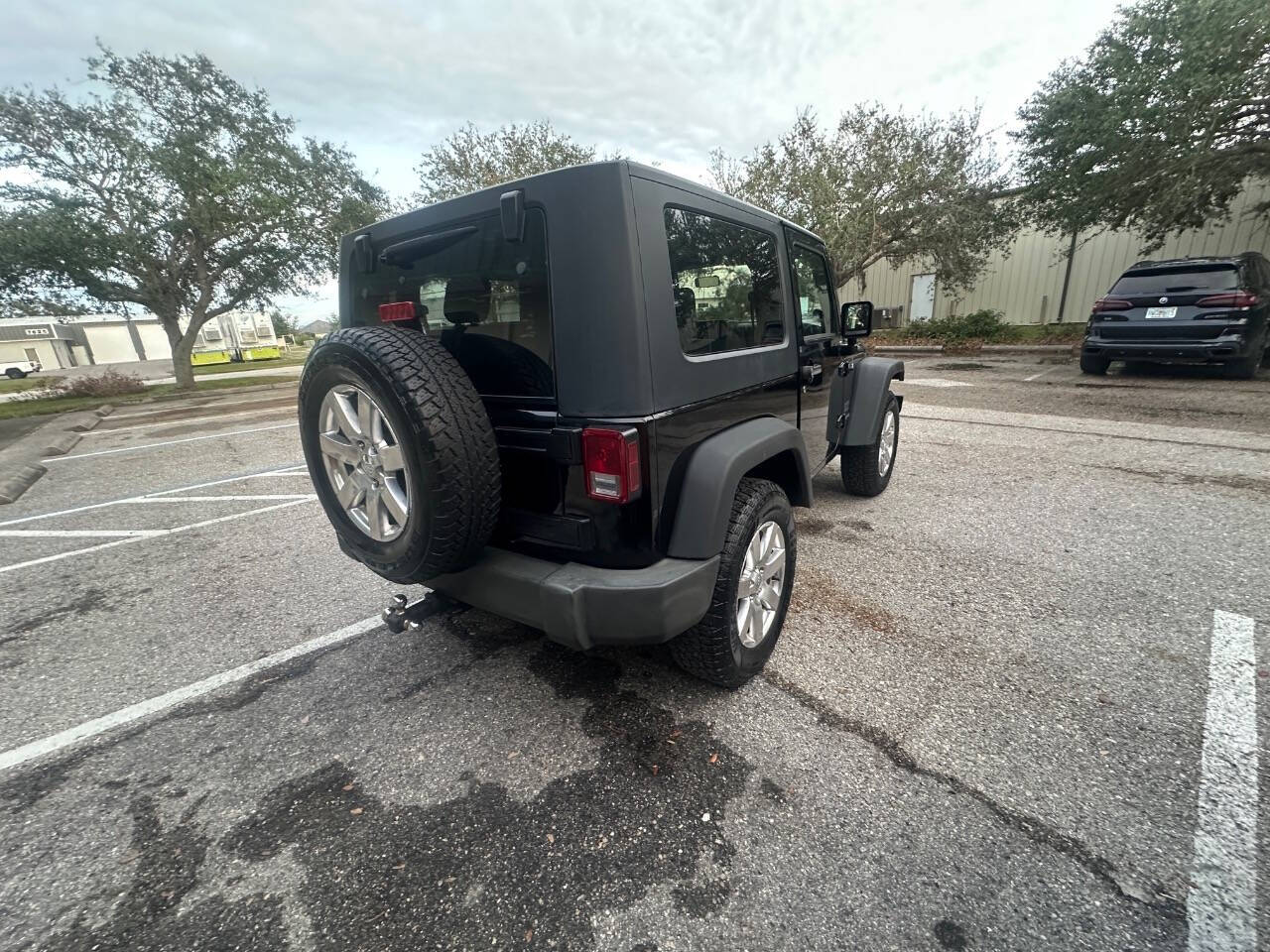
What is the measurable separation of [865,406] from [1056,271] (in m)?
18.6

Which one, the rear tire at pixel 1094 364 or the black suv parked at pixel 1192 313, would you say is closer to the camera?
the black suv parked at pixel 1192 313

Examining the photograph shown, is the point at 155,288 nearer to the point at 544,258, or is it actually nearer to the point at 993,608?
the point at 544,258

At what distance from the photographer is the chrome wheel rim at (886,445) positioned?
4320 millimetres

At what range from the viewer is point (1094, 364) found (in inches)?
→ 366

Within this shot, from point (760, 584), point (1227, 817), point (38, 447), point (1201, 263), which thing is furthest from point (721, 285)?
point (38, 447)

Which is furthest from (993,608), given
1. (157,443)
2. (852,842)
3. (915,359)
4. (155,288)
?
(155,288)

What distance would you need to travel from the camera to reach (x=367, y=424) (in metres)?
1.90

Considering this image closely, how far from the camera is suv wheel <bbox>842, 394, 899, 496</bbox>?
4.16m

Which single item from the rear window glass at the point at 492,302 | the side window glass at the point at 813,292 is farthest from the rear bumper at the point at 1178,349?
the rear window glass at the point at 492,302

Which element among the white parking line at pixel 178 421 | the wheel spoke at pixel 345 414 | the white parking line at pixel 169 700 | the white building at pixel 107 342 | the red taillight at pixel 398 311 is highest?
the white building at pixel 107 342

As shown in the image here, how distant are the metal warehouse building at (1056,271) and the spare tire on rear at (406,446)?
14.2 m

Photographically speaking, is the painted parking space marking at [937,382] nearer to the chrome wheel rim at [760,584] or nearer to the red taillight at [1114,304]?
the red taillight at [1114,304]

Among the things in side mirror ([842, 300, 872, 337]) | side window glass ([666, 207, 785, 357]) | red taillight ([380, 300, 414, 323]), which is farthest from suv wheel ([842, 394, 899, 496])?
red taillight ([380, 300, 414, 323])

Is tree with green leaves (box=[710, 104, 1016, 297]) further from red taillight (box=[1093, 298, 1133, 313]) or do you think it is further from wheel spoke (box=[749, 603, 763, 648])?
wheel spoke (box=[749, 603, 763, 648])
